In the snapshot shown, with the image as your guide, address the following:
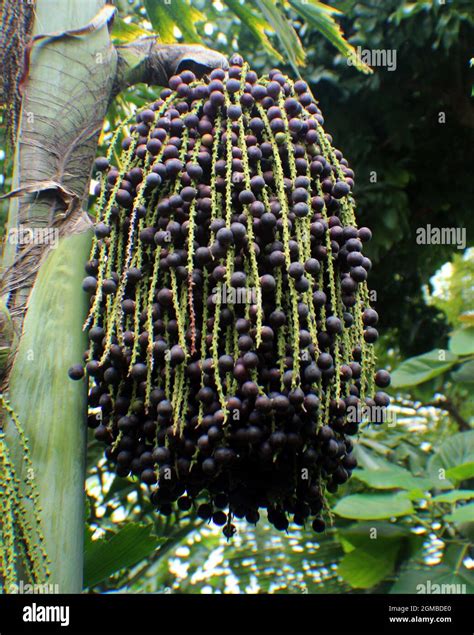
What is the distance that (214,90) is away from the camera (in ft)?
3.91

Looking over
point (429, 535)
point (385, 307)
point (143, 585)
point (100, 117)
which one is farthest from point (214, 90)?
point (385, 307)

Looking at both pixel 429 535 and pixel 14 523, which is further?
pixel 429 535

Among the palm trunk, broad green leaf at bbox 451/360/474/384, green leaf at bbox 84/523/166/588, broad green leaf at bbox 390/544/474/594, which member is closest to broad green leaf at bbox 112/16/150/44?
the palm trunk

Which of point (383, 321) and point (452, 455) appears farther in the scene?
point (383, 321)

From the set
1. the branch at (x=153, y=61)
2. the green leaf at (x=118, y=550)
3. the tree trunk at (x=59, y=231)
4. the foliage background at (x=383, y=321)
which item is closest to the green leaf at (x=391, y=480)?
the foliage background at (x=383, y=321)

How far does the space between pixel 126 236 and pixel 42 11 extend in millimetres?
489

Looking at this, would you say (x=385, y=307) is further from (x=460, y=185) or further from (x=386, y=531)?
(x=386, y=531)

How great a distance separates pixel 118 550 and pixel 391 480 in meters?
0.98

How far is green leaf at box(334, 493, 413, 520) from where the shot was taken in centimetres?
188

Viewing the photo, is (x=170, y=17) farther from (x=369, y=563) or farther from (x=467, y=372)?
(x=369, y=563)

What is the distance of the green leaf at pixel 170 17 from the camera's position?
1773 millimetres

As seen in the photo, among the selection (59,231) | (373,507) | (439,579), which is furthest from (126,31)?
(439,579)

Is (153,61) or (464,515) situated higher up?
(153,61)

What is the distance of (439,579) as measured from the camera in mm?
1915
